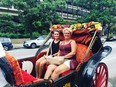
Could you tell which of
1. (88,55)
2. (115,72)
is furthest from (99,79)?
→ (115,72)

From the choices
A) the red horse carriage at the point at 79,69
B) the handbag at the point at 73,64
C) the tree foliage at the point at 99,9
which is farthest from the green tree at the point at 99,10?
the handbag at the point at 73,64

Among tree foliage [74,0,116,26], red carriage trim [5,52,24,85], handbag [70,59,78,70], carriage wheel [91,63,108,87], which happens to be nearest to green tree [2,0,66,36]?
tree foliage [74,0,116,26]

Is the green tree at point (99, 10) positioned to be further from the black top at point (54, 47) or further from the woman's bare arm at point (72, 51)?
the woman's bare arm at point (72, 51)

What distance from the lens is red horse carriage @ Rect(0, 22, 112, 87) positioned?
14.1 ft

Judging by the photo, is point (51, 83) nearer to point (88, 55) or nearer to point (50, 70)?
point (50, 70)

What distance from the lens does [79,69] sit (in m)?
5.60

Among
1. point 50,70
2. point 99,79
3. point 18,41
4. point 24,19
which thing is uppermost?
point 50,70

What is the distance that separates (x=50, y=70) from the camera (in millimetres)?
5672

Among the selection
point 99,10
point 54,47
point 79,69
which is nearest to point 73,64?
point 79,69

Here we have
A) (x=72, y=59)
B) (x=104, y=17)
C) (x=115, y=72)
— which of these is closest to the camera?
(x=72, y=59)

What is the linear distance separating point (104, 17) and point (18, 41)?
44.8 ft

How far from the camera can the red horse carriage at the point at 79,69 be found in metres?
4.29

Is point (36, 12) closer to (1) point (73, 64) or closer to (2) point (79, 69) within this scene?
(1) point (73, 64)

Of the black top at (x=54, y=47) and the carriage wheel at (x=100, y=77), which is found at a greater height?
the black top at (x=54, y=47)
